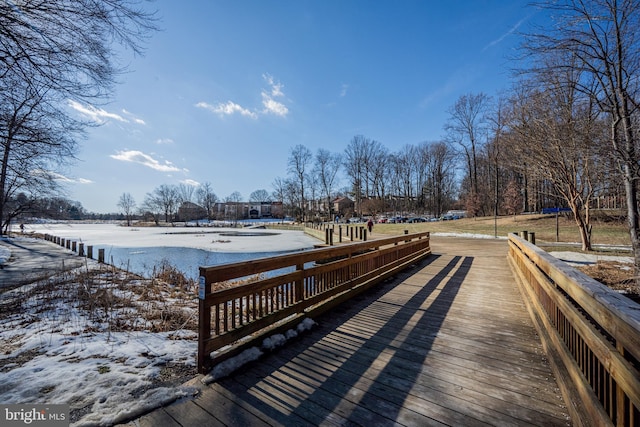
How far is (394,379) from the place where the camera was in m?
2.73

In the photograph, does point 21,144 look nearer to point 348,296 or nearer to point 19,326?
point 19,326

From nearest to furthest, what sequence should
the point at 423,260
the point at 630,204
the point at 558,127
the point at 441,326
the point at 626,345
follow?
the point at 626,345, the point at 441,326, the point at 630,204, the point at 558,127, the point at 423,260

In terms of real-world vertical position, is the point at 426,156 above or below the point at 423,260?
above

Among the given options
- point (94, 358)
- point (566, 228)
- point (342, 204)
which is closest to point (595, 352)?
point (94, 358)

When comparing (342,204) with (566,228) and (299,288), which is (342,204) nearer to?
(566,228)

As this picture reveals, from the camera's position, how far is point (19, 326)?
4703 mm

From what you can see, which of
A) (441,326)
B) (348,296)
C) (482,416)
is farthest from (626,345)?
(348,296)

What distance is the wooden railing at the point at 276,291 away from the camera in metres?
2.83

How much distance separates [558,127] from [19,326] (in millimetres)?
14430

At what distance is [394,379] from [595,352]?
1579 mm

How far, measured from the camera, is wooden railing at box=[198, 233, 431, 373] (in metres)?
2.83

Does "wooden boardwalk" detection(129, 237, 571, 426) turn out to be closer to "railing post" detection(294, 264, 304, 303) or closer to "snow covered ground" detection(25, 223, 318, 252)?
"railing post" detection(294, 264, 304, 303)

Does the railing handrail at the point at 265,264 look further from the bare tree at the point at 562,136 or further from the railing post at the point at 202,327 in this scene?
the bare tree at the point at 562,136

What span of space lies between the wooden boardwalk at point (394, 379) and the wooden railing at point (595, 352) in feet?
0.83
